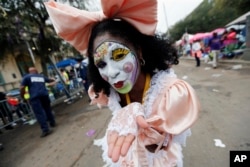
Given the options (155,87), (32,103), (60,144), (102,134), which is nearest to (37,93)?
(32,103)

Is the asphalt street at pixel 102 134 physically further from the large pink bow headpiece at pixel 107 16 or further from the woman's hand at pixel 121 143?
the large pink bow headpiece at pixel 107 16

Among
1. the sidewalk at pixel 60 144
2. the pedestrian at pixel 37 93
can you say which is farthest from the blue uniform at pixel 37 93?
the sidewalk at pixel 60 144

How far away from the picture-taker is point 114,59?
A: 3.53 ft

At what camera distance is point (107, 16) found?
44.8 inches

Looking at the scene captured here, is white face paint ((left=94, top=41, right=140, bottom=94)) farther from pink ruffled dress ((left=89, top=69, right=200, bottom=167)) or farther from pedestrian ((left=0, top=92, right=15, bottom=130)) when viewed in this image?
pedestrian ((left=0, top=92, right=15, bottom=130))

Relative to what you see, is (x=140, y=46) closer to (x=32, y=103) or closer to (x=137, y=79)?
(x=137, y=79)

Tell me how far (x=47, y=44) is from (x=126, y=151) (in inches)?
341

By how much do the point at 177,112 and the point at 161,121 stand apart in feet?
0.31

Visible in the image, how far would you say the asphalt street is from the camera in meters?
2.52

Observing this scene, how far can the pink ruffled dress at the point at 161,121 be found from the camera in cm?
95

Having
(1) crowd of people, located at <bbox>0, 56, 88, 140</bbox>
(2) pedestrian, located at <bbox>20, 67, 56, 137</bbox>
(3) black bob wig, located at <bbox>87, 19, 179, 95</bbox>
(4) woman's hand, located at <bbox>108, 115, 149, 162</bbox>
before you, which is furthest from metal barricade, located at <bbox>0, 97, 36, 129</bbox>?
(4) woman's hand, located at <bbox>108, 115, 149, 162</bbox>

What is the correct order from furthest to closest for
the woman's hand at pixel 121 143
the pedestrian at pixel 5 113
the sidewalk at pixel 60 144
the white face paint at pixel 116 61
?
1. the pedestrian at pixel 5 113
2. the sidewalk at pixel 60 144
3. the white face paint at pixel 116 61
4. the woman's hand at pixel 121 143

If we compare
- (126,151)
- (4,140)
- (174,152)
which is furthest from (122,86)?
(4,140)

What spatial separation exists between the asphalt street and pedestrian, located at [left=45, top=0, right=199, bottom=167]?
154 cm
